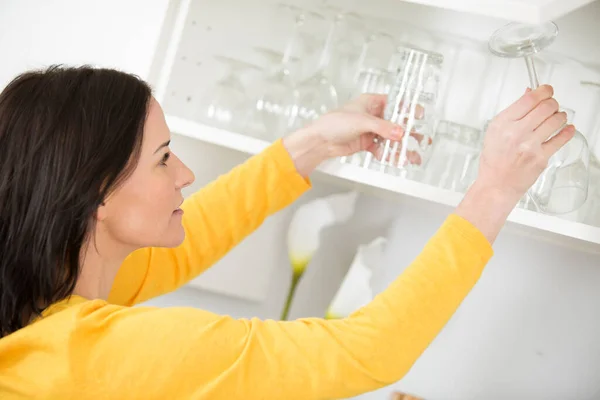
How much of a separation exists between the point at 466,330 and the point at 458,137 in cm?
41

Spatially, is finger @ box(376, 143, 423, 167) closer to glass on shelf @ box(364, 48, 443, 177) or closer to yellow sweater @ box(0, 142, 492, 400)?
glass on shelf @ box(364, 48, 443, 177)

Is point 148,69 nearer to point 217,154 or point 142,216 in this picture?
point 217,154

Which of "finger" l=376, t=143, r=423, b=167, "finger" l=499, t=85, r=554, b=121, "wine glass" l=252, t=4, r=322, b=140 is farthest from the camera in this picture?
"wine glass" l=252, t=4, r=322, b=140

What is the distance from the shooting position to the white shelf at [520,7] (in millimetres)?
834

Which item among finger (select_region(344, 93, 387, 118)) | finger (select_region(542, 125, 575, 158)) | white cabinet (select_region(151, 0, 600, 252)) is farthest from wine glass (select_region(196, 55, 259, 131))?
finger (select_region(542, 125, 575, 158))

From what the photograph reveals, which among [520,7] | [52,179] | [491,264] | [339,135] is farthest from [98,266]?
[491,264]

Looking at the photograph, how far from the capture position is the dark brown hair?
87cm

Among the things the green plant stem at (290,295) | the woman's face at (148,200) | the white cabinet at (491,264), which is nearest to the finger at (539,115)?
the white cabinet at (491,264)

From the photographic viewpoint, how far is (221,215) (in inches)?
47.0

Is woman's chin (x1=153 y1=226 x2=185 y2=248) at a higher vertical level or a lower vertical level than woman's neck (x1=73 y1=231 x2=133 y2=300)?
higher

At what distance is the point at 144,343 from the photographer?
2.64 feet

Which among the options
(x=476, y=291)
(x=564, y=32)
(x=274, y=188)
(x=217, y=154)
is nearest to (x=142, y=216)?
(x=274, y=188)

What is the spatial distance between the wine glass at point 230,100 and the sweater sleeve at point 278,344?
1.68 feet

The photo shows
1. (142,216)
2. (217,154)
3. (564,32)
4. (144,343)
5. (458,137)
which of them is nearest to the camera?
(144,343)
